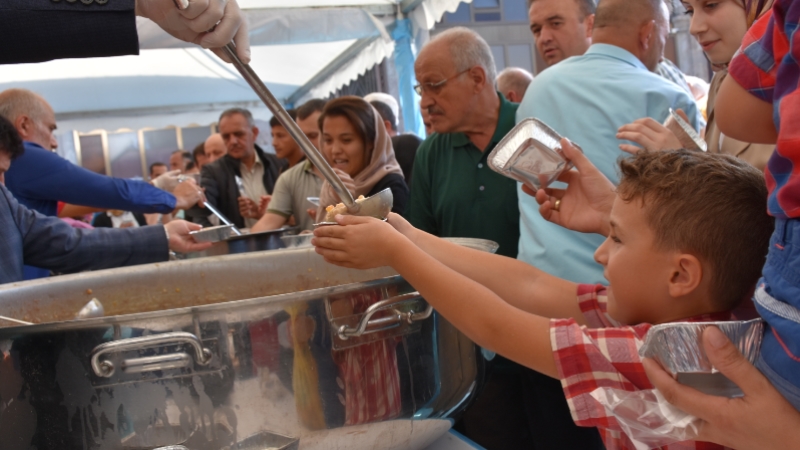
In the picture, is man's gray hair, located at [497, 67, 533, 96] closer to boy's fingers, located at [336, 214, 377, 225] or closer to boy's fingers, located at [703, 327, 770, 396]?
boy's fingers, located at [336, 214, 377, 225]

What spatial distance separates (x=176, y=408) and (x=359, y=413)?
213 mm

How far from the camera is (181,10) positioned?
97cm

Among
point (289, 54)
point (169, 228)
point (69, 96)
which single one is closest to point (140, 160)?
point (69, 96)

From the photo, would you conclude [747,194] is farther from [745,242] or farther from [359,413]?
[359,413]

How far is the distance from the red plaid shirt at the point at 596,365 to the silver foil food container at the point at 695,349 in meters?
0.09

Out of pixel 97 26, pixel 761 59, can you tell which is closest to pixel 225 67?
pixel 97 26

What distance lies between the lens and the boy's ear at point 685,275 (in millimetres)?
779

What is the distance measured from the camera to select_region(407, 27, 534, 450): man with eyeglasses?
5.22 ft

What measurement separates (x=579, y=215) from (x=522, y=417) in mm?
649

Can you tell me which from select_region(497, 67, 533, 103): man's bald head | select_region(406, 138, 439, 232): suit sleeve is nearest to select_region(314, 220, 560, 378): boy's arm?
select_region(406, 138, 439, 232): suit sleeve

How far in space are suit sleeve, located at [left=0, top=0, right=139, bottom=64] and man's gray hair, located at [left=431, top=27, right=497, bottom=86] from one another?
3.29 ft

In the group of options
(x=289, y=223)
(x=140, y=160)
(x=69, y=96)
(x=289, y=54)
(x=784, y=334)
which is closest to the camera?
(x=784, y=334)

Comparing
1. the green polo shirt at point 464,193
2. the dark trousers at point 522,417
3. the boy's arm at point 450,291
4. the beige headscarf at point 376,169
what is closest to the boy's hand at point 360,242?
the boy's arm at point 450,291

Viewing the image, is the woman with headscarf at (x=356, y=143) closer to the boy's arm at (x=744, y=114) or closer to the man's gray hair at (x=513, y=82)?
the man's gray hair at (x=513, y=82)
